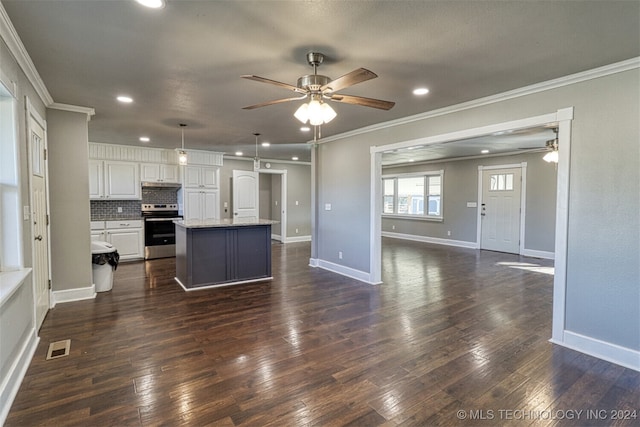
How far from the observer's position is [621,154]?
2643mm

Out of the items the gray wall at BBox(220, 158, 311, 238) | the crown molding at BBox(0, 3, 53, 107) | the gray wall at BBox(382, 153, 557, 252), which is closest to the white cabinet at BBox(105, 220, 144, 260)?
the crown molding at BBox(0, 3, 53, 107)

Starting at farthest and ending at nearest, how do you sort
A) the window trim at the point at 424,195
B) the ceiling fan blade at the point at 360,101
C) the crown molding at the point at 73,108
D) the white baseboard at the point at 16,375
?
the window trim at the point at 424,195 → the crown molding at the point at 73,108 → the ceiling fan blade at the point at 360,101 → the white baseboard at the point at 16,375

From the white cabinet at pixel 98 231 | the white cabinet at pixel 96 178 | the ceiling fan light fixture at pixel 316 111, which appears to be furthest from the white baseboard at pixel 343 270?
the white cabinet at pixel 96 178

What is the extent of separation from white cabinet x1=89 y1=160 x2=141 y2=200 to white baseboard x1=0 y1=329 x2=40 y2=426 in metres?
4.23

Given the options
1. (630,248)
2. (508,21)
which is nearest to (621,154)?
(630,248)

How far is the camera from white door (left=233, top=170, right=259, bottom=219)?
825 centimetres

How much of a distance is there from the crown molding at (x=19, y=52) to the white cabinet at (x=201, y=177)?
3.73m

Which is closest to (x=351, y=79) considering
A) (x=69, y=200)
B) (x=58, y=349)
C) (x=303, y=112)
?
(x=303, y=112)

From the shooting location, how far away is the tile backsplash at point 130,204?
656 cm

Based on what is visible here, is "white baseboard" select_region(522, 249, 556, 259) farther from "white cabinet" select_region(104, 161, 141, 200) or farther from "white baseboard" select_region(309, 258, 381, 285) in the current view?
"white cabinet" select_region(104, 161, 141, 200)

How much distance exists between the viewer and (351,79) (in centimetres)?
215

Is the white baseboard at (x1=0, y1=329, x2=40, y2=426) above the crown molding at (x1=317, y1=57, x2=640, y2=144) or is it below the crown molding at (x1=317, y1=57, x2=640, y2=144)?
below

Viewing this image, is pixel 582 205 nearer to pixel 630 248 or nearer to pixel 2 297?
pixel 630 248

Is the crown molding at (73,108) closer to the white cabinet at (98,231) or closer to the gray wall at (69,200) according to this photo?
the gray wall at (69,200)
